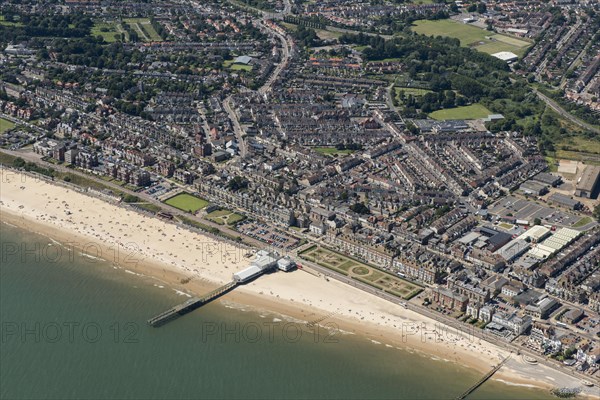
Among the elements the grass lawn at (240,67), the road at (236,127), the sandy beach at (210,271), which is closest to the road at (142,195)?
the sandy beach at (210,271)

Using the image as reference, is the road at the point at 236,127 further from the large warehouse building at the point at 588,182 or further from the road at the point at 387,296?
the large warehouse building at the point at 588,182

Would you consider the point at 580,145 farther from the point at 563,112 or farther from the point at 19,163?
the point at 19,163

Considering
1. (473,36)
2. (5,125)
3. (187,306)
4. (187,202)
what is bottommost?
(5,125)

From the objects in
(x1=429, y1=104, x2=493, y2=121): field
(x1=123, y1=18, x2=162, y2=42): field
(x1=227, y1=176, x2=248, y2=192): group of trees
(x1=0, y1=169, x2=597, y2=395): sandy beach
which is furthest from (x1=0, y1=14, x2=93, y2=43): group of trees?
(x1=227, y1=176, x2=248, y2=192): group of trees

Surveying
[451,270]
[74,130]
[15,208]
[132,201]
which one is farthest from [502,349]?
[74,130]

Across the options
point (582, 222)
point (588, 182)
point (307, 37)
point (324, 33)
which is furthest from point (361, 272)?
point (324, 33)

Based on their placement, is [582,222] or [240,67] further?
[240,67]
